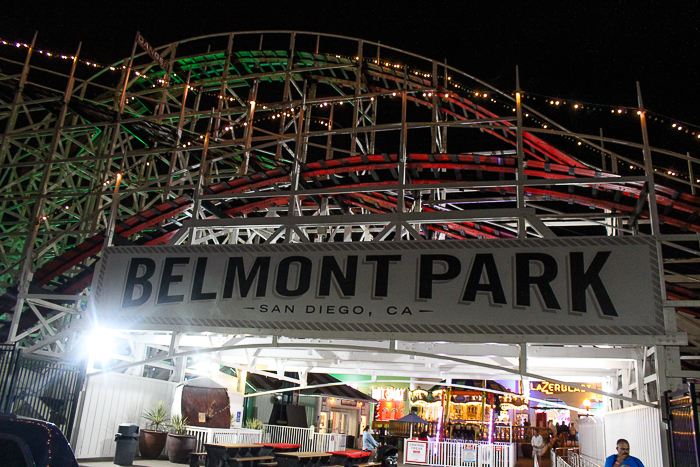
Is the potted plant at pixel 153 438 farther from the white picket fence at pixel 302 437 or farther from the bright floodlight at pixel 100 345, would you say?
the white picket fence at pixel 302 437

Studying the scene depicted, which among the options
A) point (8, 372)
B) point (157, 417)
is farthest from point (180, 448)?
point (8, 372)

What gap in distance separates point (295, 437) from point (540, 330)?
13.2 metres

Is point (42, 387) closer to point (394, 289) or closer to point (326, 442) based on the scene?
point (394, 289)

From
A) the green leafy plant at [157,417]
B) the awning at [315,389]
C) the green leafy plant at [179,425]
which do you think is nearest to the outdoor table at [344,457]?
the green leafy plant at [179,425]

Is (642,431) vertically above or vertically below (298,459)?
above

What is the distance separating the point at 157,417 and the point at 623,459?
11458 millimetres

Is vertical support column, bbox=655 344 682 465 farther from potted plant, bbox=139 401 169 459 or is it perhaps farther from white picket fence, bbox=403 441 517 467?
potted plant, bbox=139 401 169 459

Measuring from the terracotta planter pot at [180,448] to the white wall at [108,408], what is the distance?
1415 mm

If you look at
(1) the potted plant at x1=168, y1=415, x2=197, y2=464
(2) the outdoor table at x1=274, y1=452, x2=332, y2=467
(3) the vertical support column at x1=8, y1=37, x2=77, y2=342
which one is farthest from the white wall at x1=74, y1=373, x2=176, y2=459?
(2) the outdoor table at x1=274, y1=452, x2=332, y2=467

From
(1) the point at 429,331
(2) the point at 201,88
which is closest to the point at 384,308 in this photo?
(1) the point at 429,331

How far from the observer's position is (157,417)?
14852 mm

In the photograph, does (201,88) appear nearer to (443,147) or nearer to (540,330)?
(443,147)

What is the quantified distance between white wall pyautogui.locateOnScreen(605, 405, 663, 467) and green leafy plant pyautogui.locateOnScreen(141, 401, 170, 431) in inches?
434

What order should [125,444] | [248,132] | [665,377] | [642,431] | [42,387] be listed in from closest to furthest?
[665,377]
[642,431]
[42,387]
[125,444]
[248,132]
